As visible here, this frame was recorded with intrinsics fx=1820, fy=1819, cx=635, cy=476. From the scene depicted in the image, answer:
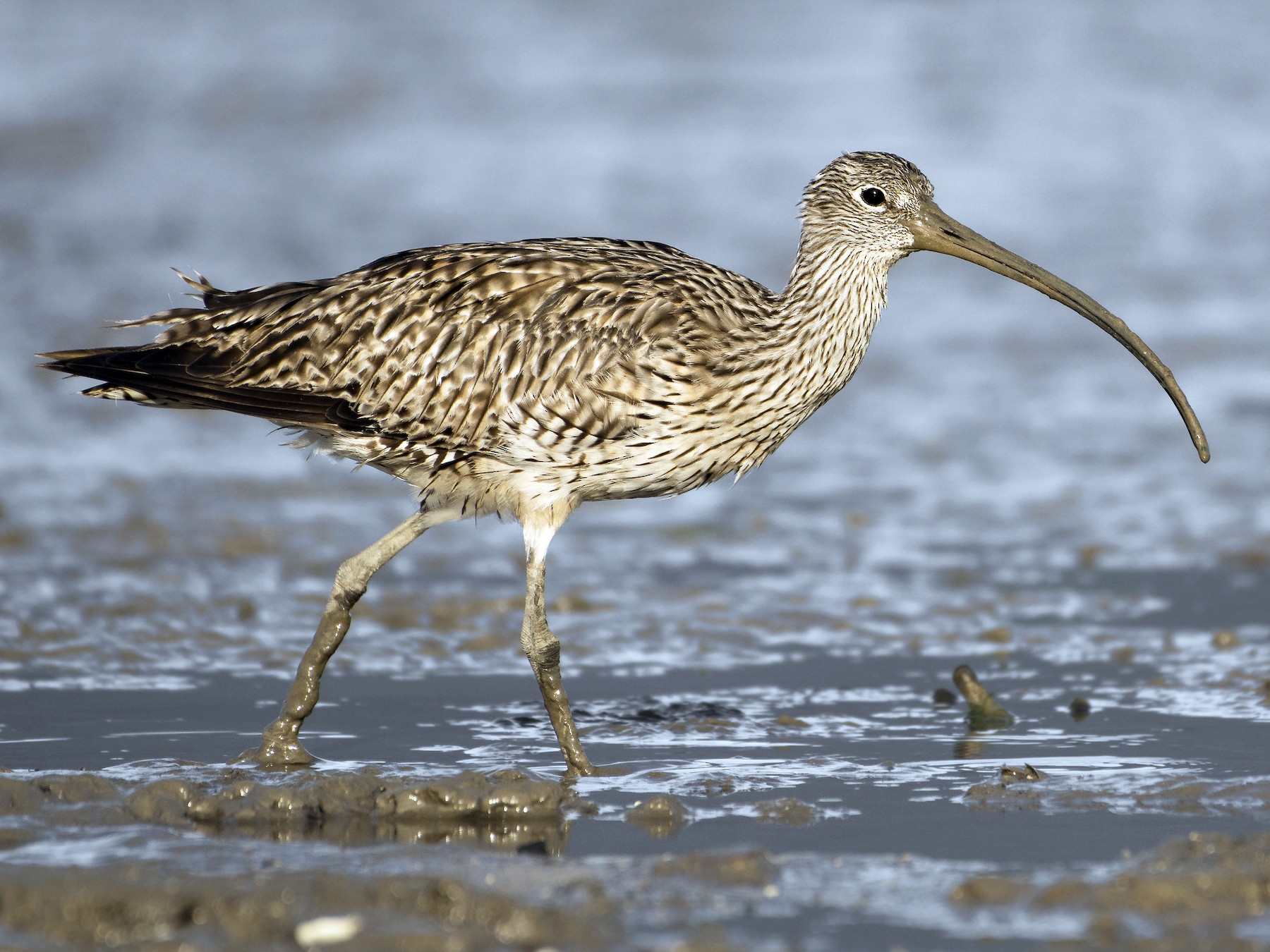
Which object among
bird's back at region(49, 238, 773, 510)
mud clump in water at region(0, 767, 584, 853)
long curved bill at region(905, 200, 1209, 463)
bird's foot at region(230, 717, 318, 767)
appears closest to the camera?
mud clump in water at region(0, 767, 584, 853)

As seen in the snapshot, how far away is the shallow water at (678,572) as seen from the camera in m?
4.86

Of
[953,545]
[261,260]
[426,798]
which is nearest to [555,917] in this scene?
[426,798]

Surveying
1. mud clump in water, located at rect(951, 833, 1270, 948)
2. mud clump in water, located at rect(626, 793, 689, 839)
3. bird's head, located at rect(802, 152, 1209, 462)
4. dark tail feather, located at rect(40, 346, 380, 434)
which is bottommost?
mud clump in water, located at rect(951, 833, 1270, 948)

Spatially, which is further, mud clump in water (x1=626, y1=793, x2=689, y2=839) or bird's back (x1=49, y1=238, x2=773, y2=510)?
bird's back (x1=49, y1=238, x2=773, y2=510)

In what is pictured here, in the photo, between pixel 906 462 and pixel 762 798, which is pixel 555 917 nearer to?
pixel 762 798

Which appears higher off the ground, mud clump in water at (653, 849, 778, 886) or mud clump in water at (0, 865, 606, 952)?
mud clump in water at (653, 849, 778, 886)

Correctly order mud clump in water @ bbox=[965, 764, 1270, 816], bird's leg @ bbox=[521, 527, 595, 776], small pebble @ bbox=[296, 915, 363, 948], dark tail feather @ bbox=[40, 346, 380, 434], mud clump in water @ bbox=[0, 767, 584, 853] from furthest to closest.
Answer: dark tail feather @ bbox=[40, 346, 380, 434] → bird's leg @ bbox=[521, 527, 595, 776] → mud clump in water @ bbox=[965, 764, 1270, 816] → mud clump in water @ bbox=[0, 767, 584, 853] → small pebble @ bbox=[296, 915, 363, 948]

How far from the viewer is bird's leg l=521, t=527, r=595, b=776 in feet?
21.5

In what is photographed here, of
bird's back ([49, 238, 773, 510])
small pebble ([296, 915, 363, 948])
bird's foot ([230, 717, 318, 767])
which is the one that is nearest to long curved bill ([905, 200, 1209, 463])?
bird's back ([49, 238, 773, 510])

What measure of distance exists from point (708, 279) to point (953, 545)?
11.3 ft

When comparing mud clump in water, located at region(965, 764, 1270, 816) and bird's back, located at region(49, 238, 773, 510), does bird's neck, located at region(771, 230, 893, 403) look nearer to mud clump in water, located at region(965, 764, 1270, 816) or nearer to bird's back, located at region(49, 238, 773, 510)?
bird's back, located at region(49, 238, 773, 510)

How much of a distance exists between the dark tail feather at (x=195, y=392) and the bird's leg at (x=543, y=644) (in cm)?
79

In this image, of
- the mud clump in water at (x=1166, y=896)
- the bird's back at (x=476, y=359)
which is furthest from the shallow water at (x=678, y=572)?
the bird's back at (x=476, y=359)

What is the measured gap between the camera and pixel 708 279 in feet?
23.6
